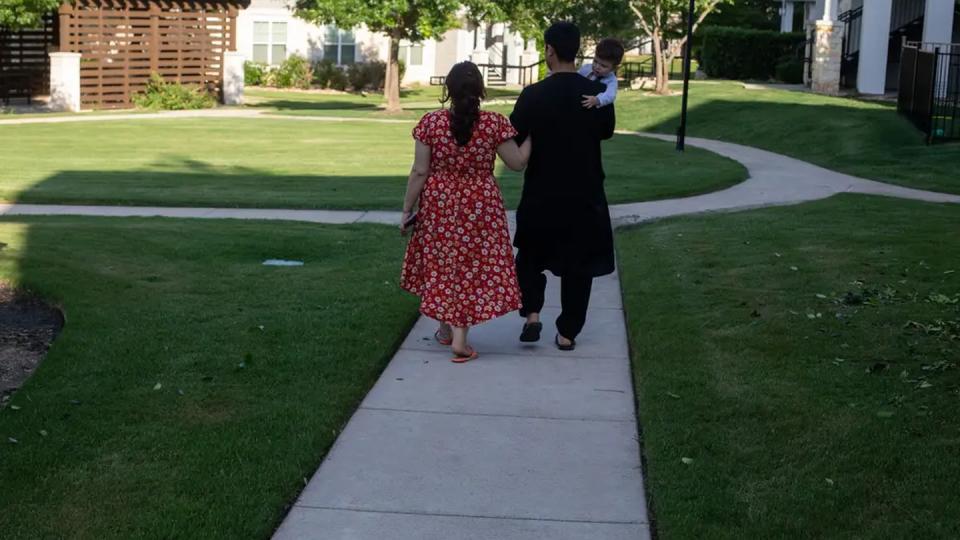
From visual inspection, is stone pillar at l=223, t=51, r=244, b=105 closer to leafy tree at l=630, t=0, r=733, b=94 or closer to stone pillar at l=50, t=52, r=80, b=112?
stone pillar at l=50, t=52, r=80, b=112

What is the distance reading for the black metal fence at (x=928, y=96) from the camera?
21.3m

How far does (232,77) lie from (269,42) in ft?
37.2

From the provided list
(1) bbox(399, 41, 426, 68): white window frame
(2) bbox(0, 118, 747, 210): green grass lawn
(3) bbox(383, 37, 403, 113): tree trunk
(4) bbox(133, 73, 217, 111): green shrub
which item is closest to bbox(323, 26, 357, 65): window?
(1) bbox(399, 41, 426, 68): white window frame

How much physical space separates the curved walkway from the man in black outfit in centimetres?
37

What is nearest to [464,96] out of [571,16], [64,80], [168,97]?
[64,80]

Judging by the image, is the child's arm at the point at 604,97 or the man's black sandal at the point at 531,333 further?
the man's black sandal at the point at 531,333

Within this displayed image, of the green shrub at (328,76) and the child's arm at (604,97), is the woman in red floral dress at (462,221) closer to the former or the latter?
the child's arm at (604,97)

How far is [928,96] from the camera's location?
891 inches

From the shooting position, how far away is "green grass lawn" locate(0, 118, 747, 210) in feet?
50.4

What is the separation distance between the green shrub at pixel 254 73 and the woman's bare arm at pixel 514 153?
44362 millimetres

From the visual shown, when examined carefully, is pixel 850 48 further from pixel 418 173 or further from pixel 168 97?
pixel 418 173

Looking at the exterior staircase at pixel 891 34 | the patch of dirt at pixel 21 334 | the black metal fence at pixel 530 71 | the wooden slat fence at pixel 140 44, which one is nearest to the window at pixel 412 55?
the black metal fence at pixel 530 71

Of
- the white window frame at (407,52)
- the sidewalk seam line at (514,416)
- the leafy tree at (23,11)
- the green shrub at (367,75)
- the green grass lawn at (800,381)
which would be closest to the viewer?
the green grass lawn at (800,381)

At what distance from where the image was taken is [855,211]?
45.0 ft
